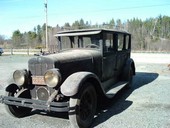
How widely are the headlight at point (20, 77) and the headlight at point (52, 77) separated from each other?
0.63 metres

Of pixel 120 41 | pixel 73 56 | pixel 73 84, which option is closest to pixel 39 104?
pixel 73 84

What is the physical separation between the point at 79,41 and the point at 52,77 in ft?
8.03

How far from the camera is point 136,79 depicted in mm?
10609

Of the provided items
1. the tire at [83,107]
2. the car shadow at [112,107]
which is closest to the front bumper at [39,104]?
the tire at [83,107]

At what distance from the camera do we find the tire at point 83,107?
454 centimetres

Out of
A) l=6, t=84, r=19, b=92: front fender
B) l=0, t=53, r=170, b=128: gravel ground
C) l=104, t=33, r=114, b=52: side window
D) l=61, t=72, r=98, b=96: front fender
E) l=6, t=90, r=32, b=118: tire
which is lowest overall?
l=0, t=53, r=170, b=128: gravel ground

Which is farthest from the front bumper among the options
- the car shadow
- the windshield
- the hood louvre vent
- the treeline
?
the treeline

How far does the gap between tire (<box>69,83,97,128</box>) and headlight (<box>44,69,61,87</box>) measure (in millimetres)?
499

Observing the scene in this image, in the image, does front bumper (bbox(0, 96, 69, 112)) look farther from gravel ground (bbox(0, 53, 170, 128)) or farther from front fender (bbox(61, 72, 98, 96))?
gravel ground (bbox(0, 53, 170, 128))

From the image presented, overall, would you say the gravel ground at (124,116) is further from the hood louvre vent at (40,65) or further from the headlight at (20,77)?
the hood louvre vent at (40,65)

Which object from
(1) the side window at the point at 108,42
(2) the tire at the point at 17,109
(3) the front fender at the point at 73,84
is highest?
(1) the side window at the point at 108,42

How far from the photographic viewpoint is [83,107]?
16.3 ft

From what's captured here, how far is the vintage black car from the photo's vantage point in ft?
15.1

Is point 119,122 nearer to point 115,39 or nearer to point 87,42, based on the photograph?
point 87,42
